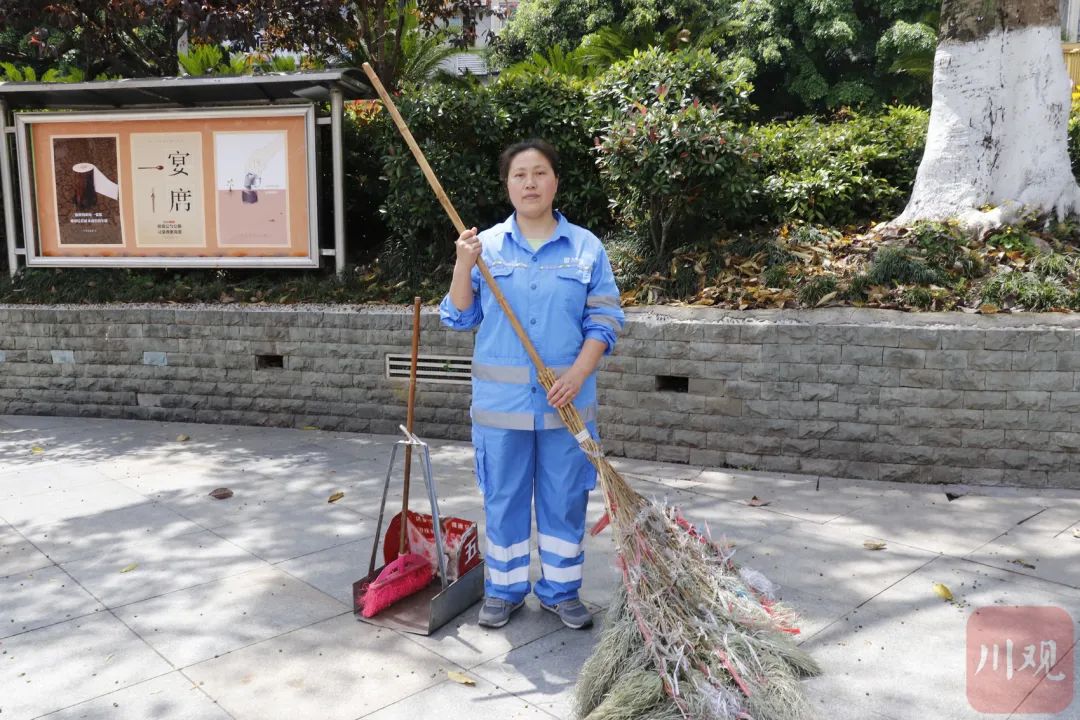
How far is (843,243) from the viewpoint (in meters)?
6.71

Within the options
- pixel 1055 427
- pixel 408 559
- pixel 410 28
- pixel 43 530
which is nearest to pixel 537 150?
pixel 408 559

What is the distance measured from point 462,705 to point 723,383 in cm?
345

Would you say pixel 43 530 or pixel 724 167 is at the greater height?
pixel 724 167

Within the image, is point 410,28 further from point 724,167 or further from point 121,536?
point 121,536

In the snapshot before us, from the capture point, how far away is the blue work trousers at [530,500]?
3.42 meters

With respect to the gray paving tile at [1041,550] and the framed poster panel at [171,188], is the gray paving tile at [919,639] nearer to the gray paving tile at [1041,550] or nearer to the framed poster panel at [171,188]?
the gray paving tile at [1041,550]

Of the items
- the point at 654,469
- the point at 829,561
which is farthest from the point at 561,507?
the point at 654,469

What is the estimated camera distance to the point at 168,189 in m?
8.14

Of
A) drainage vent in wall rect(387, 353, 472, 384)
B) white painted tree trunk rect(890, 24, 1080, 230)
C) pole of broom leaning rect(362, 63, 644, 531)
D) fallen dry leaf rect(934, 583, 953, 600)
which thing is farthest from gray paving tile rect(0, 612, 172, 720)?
white painted tree trunk rect(890, 24, 1080, 230)

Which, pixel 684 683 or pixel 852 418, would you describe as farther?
pixel 852 418

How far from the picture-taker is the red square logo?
2873 mm

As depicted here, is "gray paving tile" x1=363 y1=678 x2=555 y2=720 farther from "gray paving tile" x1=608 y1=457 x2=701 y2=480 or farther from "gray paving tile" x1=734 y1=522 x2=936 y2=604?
"gray paving tile" x1=608 y1=457 x2=701 y2=480

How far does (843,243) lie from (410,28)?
7.22m

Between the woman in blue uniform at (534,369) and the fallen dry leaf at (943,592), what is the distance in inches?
61.0
